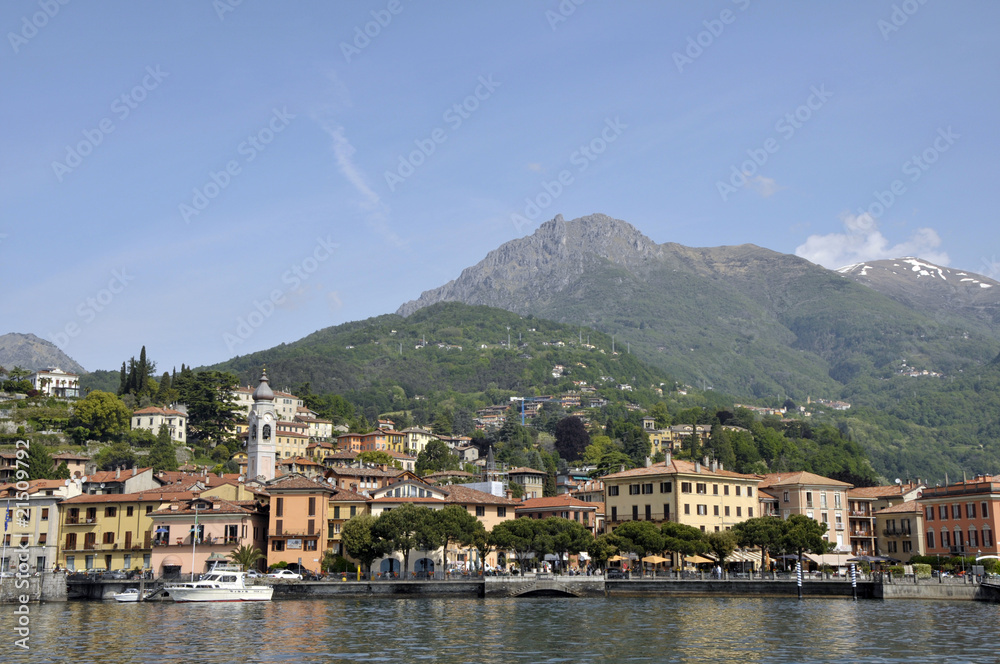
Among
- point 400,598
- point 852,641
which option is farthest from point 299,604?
point 852,641

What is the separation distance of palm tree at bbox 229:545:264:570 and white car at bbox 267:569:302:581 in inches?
91.0

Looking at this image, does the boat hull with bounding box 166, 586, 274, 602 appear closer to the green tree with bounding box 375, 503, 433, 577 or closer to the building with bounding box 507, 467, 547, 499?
the green tree with bounding box 375, 503, 433, 577

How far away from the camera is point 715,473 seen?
341 ft

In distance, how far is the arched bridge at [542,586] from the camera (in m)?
79.9

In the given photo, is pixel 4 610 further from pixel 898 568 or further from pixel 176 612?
pixel 898 568

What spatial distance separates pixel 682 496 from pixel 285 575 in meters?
40.2

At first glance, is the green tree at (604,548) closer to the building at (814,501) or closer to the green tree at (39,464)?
the building at (814,501)

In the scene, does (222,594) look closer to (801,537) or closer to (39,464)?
(801,537)

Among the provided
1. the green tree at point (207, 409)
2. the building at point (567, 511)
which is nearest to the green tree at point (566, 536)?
the building at point (567, 511)

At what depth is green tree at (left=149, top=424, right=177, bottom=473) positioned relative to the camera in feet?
474

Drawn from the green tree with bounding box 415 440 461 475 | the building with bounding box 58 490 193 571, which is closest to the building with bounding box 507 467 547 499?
the green tree with bounding box 415 440 461 475

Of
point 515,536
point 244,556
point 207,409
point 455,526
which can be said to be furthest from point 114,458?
point 515,536

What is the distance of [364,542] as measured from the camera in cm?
8425

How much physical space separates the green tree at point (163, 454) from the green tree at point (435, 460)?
42292mm
